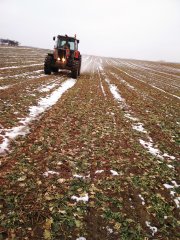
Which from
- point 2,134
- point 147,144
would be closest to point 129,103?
point 147,144

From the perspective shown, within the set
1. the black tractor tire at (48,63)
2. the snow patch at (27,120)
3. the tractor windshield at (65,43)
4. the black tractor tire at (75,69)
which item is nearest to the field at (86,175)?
the snow patch at (27,120)

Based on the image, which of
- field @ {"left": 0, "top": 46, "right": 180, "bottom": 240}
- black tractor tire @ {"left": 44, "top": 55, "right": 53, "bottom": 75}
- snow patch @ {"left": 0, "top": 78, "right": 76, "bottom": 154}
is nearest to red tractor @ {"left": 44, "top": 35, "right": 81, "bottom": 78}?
black tractor tire @ {"left": 44, "top": 55, "right": 53, "bottom": 75}

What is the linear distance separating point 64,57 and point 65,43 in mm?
1694

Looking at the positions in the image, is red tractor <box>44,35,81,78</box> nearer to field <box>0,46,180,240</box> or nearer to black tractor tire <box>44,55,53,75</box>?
black tractor tire <box>44,55,53,75</box>

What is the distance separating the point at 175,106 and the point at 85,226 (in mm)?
12482

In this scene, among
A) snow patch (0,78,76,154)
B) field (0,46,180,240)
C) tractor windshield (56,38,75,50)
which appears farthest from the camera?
tractor windshield (56,38,75,50)

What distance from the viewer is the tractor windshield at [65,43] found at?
24641 mm

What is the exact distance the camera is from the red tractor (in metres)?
23.2

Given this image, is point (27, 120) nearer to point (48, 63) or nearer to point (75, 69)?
point (75, 69)

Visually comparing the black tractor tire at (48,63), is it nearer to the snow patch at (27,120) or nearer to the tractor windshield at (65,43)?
the tractor windshield at (65,43)

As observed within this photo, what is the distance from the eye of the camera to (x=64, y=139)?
25.6ft

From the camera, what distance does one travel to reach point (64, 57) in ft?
78.6

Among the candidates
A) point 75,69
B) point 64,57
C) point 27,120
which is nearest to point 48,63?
point 64,57

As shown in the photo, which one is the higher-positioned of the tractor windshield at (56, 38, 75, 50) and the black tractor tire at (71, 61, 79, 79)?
the tractor windshield at (56, 38, 75, 50)
